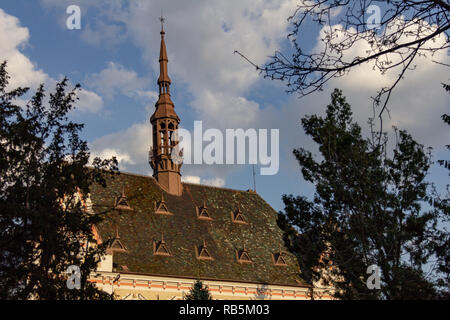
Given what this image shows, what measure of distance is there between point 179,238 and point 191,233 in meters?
1.21

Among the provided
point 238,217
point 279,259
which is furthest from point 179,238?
point 279,259

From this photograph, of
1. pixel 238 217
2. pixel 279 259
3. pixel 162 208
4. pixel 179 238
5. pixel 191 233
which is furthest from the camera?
pixel 238 217

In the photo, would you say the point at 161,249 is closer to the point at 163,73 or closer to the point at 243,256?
the point at 243,256

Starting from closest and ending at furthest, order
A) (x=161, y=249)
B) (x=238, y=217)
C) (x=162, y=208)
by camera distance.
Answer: (x=161, y=249), (x=162, y=208), (x=238, y=217)

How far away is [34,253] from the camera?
1480 centimetres

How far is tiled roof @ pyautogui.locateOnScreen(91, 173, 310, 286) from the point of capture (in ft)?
113

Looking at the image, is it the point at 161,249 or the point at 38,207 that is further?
the point at 161,249

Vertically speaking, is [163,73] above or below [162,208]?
above

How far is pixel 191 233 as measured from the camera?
37.8 m

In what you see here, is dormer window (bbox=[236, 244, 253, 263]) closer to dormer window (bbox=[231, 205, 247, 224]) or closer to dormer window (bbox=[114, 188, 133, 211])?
dormer window (bbox=[231, 205, 247, 224])
